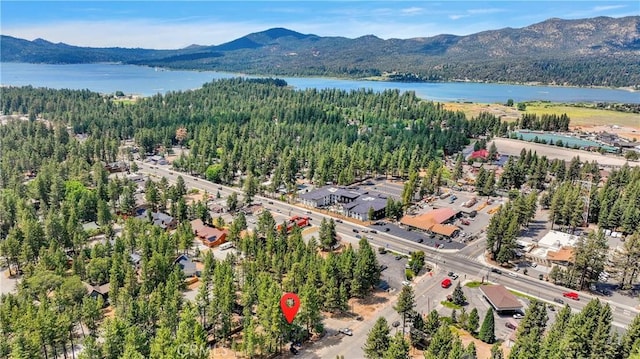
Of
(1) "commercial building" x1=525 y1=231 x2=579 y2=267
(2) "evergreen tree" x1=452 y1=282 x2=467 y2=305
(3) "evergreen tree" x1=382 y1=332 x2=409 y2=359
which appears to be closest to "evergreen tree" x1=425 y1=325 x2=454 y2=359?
(3) "evergreen tree" x1=382 y1=332 x2=409 y2=359

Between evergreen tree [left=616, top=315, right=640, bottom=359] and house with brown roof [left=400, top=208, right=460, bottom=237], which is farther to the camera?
house with brown roof [left=400, top=208, right=460, bottom=237]

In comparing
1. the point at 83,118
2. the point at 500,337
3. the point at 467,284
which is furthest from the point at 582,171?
the point at 83,118

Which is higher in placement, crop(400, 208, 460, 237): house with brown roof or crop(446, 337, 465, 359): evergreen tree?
crop(446, 337, 465, 359): evergreen tree

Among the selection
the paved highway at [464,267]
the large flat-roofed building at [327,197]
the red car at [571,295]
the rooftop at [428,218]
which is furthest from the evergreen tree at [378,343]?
the large flat-roofed building at [327,197]

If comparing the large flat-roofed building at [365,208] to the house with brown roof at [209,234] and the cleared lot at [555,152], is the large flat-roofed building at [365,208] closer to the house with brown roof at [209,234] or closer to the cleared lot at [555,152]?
the house with brown roof at [209,234]

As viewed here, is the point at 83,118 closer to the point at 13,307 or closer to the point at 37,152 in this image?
the point at 37,152

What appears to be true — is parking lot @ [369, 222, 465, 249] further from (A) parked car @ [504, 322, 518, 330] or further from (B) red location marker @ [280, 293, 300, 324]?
(B) red location marker @ [280, 293, 300, 324]

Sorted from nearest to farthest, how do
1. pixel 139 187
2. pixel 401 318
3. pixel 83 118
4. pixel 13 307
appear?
pixel 13 307 → pixel 401 318 → pixel 139 187 → pixel 83 118
